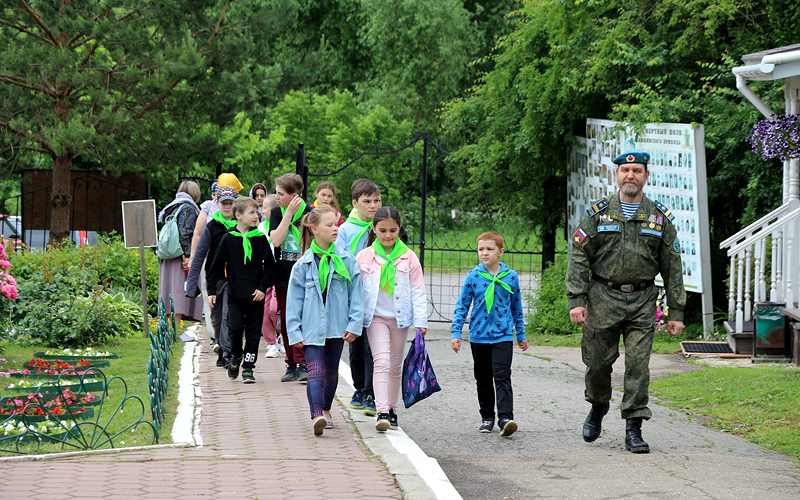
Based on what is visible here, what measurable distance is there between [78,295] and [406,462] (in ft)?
31.1

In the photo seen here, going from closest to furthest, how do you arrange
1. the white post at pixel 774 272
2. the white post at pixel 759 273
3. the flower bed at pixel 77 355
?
the flower bed at pixel 77 355, the white post at pixel 774 272, the white post at pixel 759 273

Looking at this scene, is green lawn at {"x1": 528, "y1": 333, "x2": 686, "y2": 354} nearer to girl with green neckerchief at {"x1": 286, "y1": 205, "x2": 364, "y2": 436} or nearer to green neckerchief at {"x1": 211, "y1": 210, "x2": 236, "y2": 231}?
green neckerchief at {"x1": 211, "y1": 210, "x2": 236, "y2": 231}

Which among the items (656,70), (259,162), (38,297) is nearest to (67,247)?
(38,297)

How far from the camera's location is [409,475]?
7.26 m

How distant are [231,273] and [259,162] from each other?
24.8 m

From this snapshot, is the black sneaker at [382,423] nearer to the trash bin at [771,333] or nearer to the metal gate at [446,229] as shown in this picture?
the trash bin at [771,333]

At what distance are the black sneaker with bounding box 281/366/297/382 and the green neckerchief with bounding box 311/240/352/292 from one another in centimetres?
251

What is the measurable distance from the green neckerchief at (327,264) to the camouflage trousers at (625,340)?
1.69 meters

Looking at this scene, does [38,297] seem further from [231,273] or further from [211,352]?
[231,273]

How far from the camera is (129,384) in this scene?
38.7 feet

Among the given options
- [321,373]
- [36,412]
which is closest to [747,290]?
[321,373]

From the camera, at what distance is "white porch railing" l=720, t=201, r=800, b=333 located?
13.8 metres

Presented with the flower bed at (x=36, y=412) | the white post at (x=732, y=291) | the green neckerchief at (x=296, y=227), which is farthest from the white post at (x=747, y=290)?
the flower bed at (x=36, y=412)

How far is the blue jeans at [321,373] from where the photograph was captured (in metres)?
8.82
